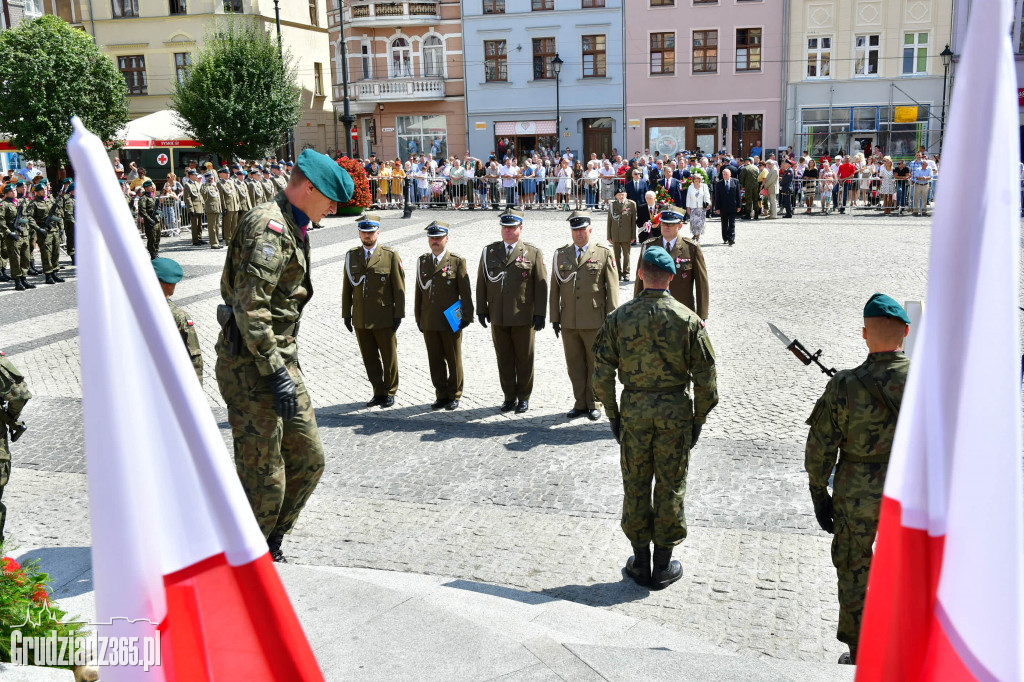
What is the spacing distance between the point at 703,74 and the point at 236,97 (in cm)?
2055

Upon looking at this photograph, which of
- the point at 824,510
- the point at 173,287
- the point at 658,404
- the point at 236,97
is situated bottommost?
the point at 824,510

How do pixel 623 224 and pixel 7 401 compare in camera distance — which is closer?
pixel 7 401

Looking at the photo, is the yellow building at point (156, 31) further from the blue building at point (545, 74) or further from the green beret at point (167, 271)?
the green beret at point (167, 271)

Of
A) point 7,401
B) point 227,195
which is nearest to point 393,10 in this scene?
point 227,195

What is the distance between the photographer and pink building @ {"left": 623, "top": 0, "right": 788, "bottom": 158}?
41.9m

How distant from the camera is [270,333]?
4.70 metres

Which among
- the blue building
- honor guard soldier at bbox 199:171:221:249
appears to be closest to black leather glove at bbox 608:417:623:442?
honor guard soldier at bbox 199:171:221:249

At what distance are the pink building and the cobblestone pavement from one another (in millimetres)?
30196

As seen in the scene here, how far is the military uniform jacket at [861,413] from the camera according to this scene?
4230 mm

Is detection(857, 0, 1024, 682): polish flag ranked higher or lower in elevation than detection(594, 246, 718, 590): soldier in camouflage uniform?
higher

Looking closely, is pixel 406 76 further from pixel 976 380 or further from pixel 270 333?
pixel 976 380

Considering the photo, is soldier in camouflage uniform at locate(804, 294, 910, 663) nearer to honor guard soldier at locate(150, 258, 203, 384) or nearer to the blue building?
honor guard soldier at locate(150, 258, 203, 384)

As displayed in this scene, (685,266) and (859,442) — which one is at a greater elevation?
(685,266)

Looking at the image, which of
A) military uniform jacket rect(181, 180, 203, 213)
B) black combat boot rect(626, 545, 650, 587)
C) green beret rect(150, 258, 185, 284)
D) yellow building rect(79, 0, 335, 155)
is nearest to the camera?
black combat boot rect(626, 545, 650, 587)
